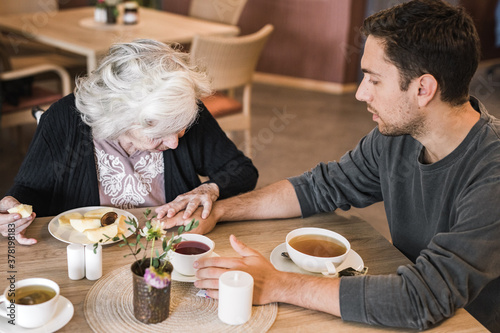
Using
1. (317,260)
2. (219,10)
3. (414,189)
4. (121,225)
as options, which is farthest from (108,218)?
(219,10)

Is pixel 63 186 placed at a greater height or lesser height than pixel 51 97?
greater

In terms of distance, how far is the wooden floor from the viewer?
12.6 feet

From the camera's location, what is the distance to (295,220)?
65.1 inches

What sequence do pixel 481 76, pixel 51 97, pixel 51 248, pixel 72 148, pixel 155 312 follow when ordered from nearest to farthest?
pixel 155 312, pixel 51 248, pixel 72 148, pixel 51 97, pixel 481 76

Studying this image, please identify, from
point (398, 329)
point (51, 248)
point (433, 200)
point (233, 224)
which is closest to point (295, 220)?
point (233, 224)

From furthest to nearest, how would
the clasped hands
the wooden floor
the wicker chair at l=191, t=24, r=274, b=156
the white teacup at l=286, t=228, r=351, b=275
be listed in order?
1. the wooden floor
2. the wicker chair at l=191, t=24, r=274, b=156
3. the clasped hands
4. the white teacup at l=286, t=228, r=351, b=275

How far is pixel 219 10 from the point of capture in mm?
4238

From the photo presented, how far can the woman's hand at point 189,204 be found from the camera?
5.16ft

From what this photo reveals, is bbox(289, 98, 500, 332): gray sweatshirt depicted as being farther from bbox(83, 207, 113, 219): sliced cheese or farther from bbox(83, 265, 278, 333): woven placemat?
bbox(83, 207, 113, 219): sliced cheese

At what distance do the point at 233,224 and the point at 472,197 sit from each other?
2.05 ft

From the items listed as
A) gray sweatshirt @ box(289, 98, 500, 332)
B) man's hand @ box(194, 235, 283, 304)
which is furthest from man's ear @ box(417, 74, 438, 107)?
man's hand @ box(194, 235, 283, 304)

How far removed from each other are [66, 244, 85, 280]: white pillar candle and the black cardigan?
46 centimetres

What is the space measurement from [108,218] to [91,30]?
2.50 m

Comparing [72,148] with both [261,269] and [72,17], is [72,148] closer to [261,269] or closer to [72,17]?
[261,269]
